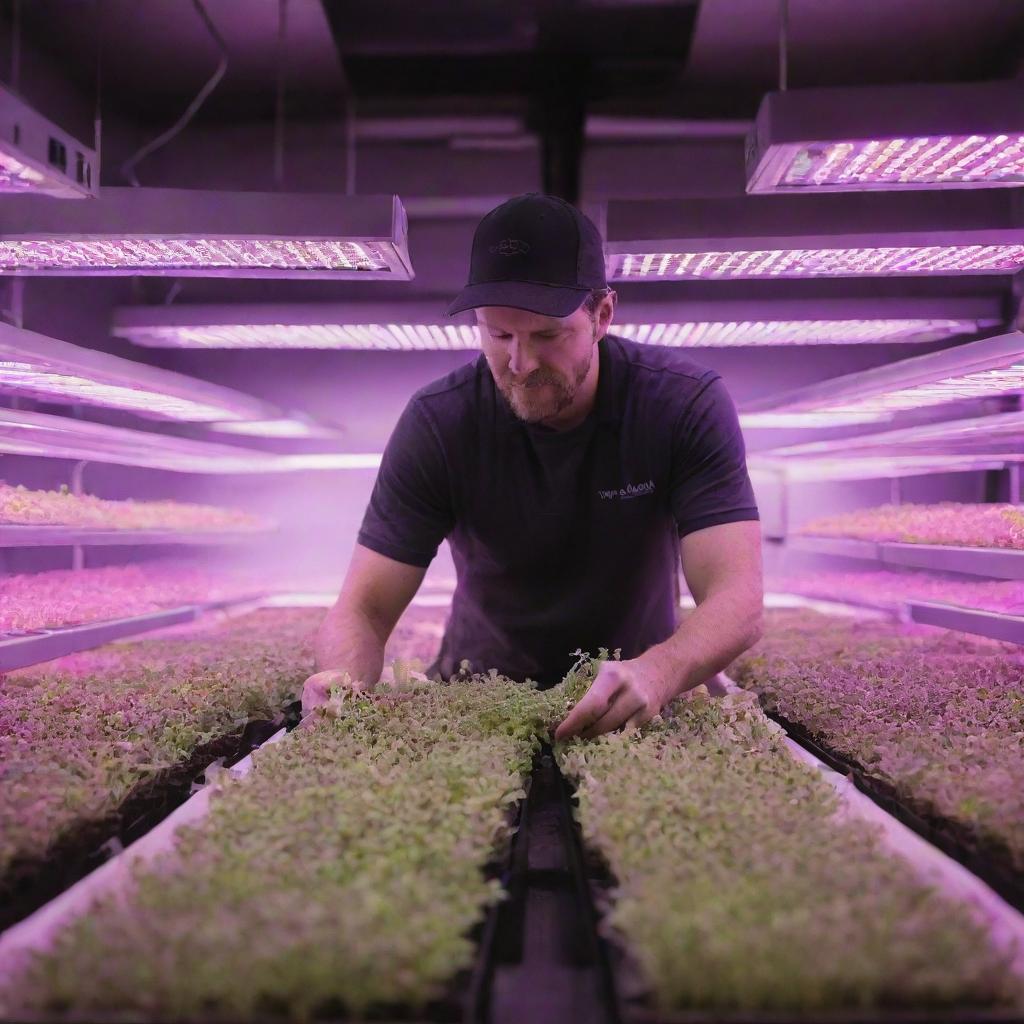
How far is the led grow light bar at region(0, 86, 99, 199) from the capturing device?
2135mm

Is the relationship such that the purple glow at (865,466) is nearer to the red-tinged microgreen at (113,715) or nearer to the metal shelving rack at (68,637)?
the red-tinged microgreen at (113,715)

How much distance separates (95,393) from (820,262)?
2710 mm

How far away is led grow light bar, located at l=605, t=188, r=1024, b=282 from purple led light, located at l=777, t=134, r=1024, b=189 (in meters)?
0.17

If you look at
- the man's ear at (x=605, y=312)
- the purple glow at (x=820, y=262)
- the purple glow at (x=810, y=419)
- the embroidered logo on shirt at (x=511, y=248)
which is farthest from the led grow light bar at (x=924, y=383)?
the embroidered logo on shirt at (x=511, y=248)

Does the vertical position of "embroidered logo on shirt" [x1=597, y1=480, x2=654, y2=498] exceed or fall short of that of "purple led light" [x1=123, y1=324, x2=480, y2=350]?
it falls short

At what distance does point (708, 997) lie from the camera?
0.91m

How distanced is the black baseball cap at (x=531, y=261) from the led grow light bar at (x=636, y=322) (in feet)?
5.29

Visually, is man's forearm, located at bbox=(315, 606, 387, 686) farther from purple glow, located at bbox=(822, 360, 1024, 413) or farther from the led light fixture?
the led light fixture

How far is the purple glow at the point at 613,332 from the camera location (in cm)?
396

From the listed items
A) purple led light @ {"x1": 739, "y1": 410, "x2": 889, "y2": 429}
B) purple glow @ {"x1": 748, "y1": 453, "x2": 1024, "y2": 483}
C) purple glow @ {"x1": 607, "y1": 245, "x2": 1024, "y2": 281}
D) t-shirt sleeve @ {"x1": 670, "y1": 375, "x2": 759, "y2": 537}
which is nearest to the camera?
t-shirt sleeve @ {"x1": 670, "y1": 375, "x2": 759, "y2": 537}

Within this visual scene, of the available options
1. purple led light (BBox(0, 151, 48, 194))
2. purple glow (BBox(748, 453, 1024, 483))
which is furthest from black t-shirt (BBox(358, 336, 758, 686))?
purple glow (BBox(748, 453, 1024, 483))

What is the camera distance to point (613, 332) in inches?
160

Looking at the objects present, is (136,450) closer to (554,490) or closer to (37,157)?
(37,157)

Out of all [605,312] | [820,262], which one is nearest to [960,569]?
[820,262]
